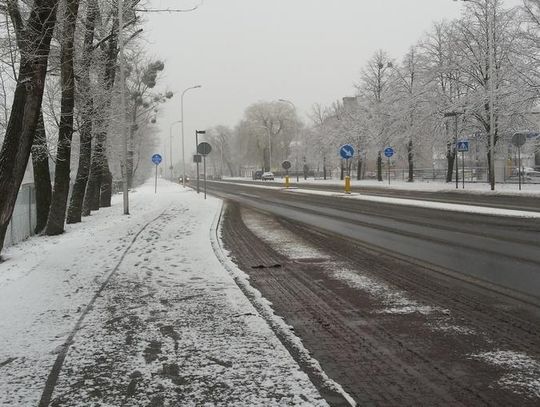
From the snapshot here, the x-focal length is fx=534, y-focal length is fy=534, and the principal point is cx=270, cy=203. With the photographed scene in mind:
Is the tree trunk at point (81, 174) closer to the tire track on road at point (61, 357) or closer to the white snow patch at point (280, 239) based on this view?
the white snow patch at point (280, 239)

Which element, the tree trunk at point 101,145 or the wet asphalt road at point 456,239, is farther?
the tree trunk at point 101,145

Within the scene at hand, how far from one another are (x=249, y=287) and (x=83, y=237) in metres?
7.36

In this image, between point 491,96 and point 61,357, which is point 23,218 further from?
point 491,96

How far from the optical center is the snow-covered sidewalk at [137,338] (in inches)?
149

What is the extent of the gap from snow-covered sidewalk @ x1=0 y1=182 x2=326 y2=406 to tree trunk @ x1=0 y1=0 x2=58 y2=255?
141cm

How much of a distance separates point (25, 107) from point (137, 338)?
214 inches

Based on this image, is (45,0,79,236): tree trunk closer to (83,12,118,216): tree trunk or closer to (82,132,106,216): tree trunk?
(83,12,118,216): tree trunk

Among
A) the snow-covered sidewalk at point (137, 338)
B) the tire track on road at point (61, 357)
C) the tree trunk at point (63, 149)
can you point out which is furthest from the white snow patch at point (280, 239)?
the tree trunk at point (63, 149)

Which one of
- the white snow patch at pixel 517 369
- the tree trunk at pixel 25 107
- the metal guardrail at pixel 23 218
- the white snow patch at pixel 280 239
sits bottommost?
the white snow patch at pixel 517 369

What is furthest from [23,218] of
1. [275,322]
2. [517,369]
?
[517,369]

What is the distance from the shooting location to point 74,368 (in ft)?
14.0

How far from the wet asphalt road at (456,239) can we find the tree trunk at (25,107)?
6.64m

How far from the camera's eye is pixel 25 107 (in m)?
8.77

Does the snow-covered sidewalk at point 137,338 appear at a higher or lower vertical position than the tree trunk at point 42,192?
lower
